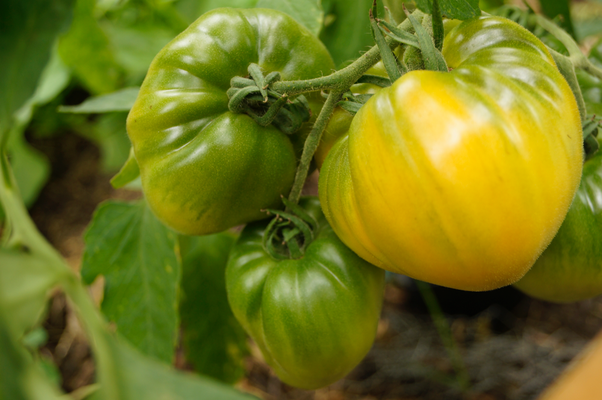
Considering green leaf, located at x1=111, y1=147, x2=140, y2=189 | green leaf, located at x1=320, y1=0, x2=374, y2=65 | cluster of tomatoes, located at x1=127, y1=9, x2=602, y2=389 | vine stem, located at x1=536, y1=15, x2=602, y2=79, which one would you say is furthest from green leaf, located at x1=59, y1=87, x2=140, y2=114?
vine stem, located at x1=536, y1=15, x2=602, y2=79

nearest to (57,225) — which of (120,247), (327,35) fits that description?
(120,247)

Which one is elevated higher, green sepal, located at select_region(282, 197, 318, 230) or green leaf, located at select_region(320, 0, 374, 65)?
green leaf, located at select_region(320, 0, 374, 65)

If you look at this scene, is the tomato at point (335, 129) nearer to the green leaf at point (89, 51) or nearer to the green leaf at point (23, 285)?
the green leaf at point (23, 285)

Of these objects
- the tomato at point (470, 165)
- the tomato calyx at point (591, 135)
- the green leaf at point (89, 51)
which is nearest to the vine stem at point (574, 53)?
the tomato calyx at point (591, 135)

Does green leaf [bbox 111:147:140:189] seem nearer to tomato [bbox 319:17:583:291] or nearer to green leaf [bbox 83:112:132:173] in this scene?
tomato [bbox 319:17:583:291]

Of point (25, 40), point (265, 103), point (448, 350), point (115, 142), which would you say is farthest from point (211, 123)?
point (448, 350)
